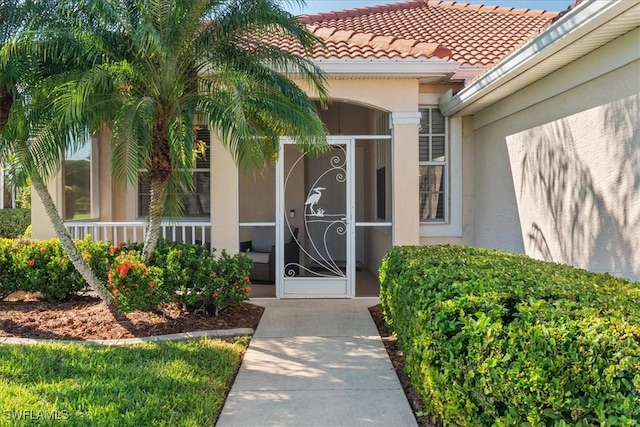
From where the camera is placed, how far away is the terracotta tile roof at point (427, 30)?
803 cm

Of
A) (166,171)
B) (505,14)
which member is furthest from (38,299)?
(505,14)

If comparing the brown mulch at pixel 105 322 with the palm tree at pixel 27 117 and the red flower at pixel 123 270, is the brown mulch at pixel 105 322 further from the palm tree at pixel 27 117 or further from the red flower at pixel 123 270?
Answer: the palm tree at pixel 27 117

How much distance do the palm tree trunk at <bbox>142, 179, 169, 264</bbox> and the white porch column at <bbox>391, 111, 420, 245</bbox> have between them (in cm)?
394

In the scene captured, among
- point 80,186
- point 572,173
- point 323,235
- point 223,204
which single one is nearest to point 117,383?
point 223,204

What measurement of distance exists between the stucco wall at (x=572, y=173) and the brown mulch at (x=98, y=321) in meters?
4.39

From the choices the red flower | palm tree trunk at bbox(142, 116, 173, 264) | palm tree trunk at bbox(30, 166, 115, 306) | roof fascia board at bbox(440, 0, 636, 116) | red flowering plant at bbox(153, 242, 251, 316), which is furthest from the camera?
palm tree trunk at bbox(30, 166, 115, 306)

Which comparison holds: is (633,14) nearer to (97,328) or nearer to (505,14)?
(97,328)

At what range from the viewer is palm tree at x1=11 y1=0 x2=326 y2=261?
5.33 m

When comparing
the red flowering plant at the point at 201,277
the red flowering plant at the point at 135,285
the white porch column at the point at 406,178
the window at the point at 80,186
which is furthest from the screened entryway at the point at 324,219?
the window at the point at 80,186

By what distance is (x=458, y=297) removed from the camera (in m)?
3.52

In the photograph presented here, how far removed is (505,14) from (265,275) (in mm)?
9440

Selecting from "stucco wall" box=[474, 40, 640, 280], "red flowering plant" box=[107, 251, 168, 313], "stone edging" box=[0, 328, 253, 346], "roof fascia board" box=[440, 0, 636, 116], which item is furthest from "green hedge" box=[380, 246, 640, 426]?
"red flowering plant" box=[107, 251, 168, 313]

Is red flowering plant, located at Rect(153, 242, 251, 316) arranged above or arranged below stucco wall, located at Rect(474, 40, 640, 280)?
below

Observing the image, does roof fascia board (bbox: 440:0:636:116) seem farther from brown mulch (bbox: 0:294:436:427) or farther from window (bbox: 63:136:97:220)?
window (bbox: 63:136:97:220)
